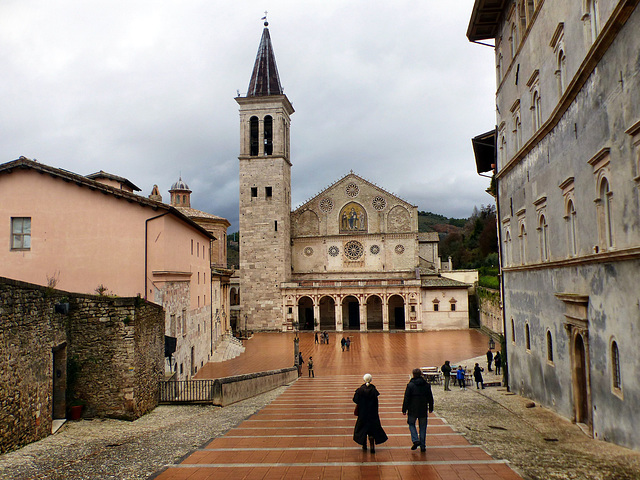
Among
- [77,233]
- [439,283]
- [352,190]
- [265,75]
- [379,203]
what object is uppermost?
[265,75]

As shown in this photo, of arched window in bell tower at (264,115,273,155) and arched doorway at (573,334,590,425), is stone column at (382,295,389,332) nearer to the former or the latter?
arched window in bell tower at (264,115,273,155)

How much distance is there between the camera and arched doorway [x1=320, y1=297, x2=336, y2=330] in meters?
54.7

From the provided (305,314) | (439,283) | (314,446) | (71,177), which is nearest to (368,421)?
(314,446)

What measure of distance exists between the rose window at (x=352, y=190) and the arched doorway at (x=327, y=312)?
1158 cm

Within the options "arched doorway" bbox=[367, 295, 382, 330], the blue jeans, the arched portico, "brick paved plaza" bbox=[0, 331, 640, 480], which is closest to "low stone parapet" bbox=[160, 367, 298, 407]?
"brick paved plaza" bbox=[0, 331, 640, 480]

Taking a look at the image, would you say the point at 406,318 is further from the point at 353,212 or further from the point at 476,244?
the point at 476,244

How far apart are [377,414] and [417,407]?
0.74 m

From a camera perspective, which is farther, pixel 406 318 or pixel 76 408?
pixel 406 318

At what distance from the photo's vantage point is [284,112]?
5403 centimetres

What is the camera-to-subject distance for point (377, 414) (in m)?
7.79

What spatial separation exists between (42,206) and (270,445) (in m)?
12.6

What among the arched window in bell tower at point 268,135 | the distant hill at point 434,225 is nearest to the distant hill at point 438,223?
the distant hill at point 434,225

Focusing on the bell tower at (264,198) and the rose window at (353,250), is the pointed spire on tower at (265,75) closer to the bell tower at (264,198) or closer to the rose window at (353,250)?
the bell tower at (264,198)

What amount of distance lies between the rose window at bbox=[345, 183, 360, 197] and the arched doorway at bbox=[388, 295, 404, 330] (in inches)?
465
